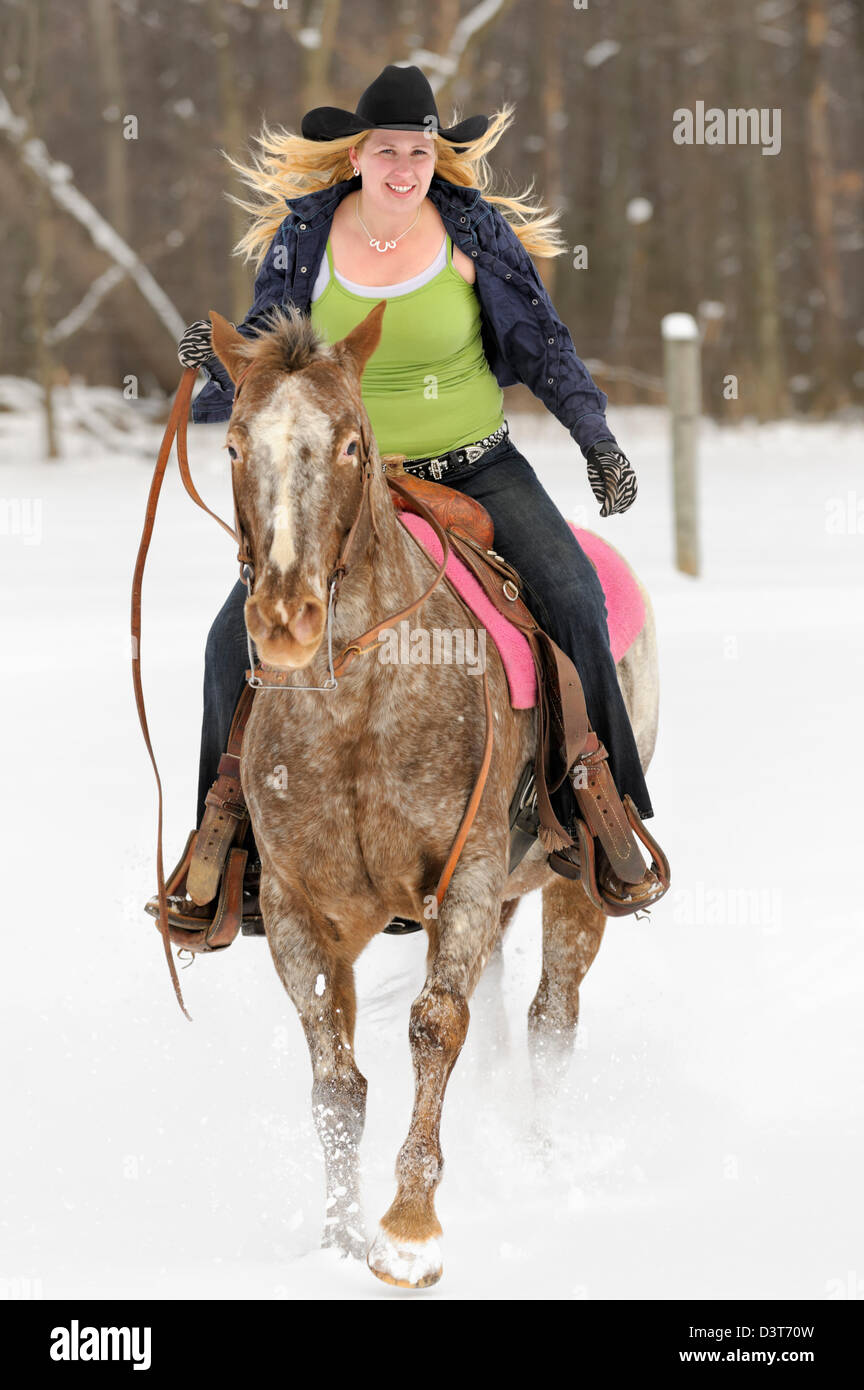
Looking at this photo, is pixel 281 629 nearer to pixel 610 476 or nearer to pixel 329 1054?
pixel 329 1054

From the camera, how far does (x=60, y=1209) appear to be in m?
4.27

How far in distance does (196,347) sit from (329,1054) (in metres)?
1.69

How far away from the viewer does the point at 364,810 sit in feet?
11.8

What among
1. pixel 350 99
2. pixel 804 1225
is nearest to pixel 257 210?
pixel 804 1225

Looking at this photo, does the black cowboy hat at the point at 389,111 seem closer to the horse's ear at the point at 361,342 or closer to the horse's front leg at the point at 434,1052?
the horse's ear at the point at 361,342

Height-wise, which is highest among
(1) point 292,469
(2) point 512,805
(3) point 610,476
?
(3) point 610,476

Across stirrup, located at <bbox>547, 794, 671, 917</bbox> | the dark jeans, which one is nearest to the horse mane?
the dark jeans

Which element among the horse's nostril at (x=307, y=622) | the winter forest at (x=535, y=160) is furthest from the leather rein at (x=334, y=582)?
the winter forest at (x=535, y=160)

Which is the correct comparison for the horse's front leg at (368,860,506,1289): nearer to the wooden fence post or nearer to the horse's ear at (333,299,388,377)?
the horse's ear at (333,299,388,377)

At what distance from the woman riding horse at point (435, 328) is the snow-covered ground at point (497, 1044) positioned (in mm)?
884

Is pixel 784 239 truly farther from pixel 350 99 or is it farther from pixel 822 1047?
pixel 822 1047

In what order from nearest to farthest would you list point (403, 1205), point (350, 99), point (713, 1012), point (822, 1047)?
point (403, 1205) → point (822, 1047) → point (713, 1012) → point (350, 99)

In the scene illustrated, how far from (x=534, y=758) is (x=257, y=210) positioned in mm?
1723

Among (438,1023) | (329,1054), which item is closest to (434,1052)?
(438,1023)
